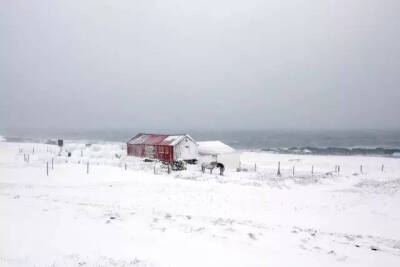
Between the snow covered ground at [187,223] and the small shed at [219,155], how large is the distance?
43.6ft

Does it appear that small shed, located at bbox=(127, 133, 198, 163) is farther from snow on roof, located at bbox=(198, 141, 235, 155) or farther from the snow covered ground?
the snow covered ground

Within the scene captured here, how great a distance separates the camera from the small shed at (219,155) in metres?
43.9

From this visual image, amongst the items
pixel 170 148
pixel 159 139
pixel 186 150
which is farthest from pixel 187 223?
pixel 159 139

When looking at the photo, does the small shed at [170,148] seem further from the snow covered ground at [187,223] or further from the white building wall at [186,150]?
the snow covered ground at [187,223]

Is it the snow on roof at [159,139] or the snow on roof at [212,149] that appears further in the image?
the snow on roof at [212,149]

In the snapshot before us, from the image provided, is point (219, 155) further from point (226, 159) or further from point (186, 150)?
point (186, 150)

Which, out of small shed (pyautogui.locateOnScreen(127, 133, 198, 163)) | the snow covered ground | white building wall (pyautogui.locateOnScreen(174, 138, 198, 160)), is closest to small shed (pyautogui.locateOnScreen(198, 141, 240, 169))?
white building wall (pyautogui.locateOnScreen(174, 138, 198, 160))

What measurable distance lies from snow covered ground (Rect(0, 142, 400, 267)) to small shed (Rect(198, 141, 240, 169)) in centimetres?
1329


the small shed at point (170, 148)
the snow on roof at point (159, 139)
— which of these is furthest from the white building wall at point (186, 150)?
the snow on roof at point (159, 139)

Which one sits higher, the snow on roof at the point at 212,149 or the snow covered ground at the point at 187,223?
the snow on roof at the point at 212,149

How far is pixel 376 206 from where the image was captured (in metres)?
23.3

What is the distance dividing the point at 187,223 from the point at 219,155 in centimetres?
2724

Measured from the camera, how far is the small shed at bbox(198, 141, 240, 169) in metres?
43.9

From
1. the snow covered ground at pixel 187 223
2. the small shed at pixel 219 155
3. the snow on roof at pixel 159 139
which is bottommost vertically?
the snow covered ground at pixel 187 223
